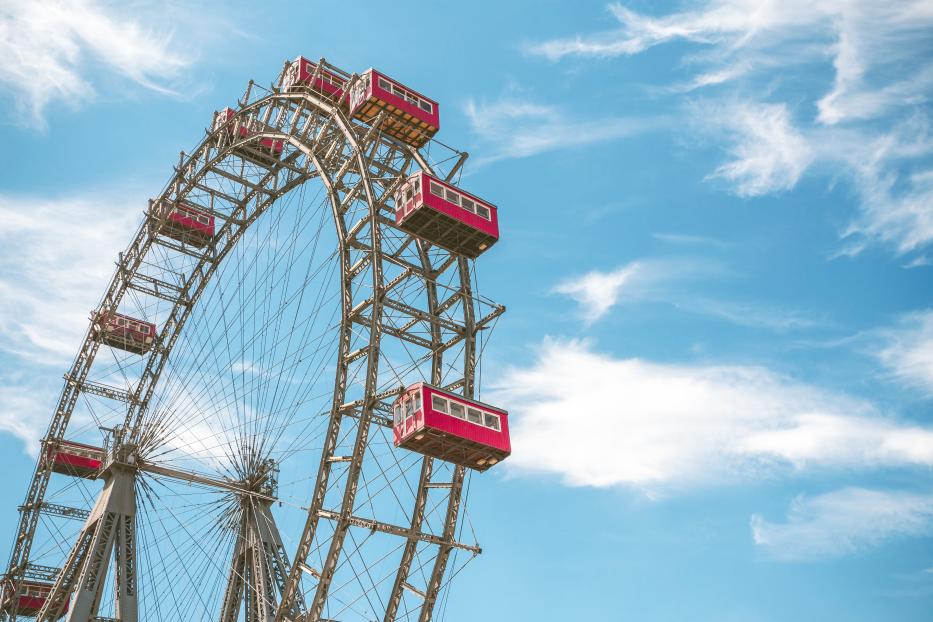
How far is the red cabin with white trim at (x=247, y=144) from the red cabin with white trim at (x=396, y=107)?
7.95 meters

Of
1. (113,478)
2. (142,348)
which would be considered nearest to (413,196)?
(113,478)

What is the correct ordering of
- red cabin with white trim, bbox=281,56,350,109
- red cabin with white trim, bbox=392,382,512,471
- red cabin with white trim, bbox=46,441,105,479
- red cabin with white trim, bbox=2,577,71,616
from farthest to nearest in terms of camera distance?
red cabin with white trim, bbox=46,441,105,479 < red cabin with white trim, bbox=2,577,71,616 < red cabin with white trim, bbox=281,56,350,109 < red cabin with white trim, bbox=392,382,512,471

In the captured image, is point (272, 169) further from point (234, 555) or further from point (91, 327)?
point (234, 555)

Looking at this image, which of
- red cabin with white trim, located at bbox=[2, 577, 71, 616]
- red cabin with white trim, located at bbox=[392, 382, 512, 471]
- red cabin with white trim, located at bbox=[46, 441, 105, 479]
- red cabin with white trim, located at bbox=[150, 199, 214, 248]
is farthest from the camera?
red cabin with white trim, located at bbox=[46, 441, 105, 479]

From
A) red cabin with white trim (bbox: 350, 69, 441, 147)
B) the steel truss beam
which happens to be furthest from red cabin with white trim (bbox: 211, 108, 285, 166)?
the steel truss beam

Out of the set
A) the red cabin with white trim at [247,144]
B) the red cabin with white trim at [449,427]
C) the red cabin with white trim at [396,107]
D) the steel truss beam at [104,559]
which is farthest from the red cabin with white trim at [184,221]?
the red cabin with white trim at [449,427]

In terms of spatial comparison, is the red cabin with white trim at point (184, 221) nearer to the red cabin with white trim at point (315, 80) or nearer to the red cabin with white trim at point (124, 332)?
the red cabin with white trim at point (124, 332)

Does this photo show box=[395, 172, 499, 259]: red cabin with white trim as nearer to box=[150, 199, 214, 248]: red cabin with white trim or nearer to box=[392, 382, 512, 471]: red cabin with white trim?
box=[392, 382, 512, 471]: red cabin with white trim

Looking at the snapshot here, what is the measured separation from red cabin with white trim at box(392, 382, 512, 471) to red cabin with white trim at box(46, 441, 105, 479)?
27092 millimetres

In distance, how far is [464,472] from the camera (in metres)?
31.1

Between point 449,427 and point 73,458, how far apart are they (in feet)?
97.5

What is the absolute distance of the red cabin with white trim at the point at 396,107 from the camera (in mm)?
34625

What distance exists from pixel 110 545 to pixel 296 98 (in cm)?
1901

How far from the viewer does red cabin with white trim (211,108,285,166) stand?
42.2m
